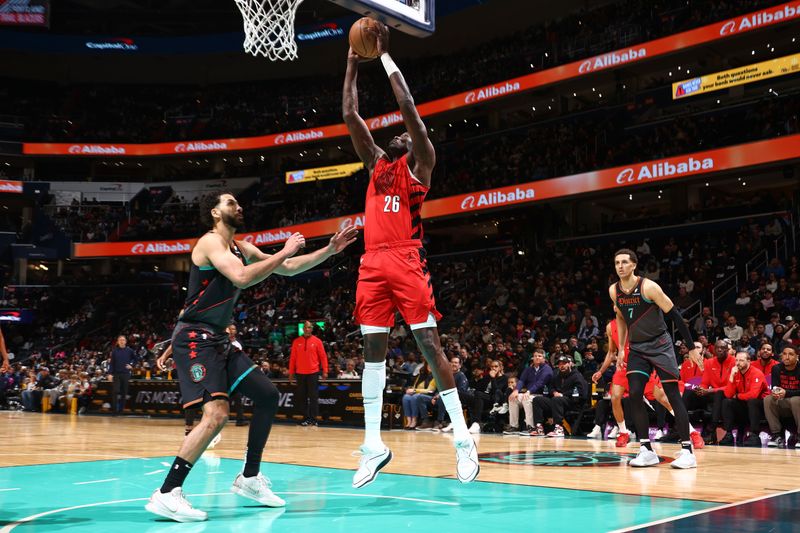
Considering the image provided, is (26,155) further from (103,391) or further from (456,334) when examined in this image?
(456,334)

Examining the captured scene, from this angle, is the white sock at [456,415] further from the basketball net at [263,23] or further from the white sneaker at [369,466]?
the basketball net at [263,23]

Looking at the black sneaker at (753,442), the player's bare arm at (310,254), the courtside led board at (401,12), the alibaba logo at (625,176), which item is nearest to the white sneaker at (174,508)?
the player's bare arm at (310,254)

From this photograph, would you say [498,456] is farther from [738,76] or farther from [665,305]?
[738,76]

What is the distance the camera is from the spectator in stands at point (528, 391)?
41.9 feet

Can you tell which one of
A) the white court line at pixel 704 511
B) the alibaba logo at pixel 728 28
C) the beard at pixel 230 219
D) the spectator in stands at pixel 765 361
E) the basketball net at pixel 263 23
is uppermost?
the alibaba logo at pixel 728 28

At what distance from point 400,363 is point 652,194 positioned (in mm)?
13877

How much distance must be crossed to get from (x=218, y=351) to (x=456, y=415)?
1.55 meters

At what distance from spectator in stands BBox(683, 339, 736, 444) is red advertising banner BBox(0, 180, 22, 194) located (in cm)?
3255

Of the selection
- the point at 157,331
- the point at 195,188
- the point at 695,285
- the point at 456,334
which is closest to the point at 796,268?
the point at 695,285

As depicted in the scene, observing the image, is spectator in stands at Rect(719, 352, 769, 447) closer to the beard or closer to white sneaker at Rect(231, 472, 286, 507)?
white sneaker at Rect(231, 472, 286, 507)

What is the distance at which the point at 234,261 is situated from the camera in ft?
14.8

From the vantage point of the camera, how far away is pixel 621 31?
80.1ft

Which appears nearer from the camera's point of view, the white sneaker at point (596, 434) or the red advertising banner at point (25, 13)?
the white sneaker at point (596, 434)

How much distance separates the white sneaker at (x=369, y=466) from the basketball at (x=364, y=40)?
2.55 meters
